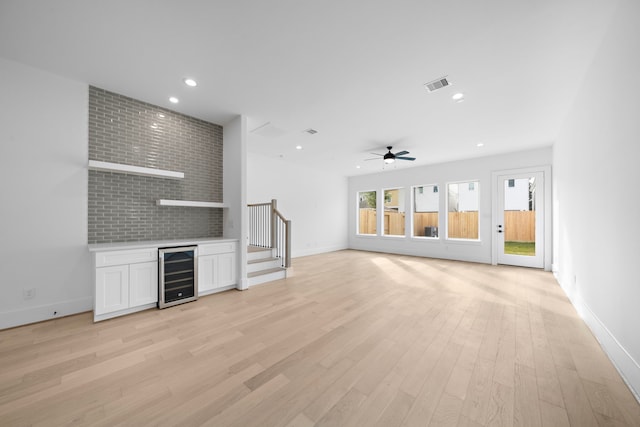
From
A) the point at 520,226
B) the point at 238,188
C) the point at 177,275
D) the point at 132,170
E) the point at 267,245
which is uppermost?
the point at 132,170

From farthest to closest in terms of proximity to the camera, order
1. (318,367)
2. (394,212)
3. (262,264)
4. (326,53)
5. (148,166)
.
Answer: (394,212)
(262,264)
(148,166)
(326,53)
(318,367)

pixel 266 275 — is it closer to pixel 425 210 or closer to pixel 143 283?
pixel 143 283

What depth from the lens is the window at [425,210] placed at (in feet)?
26.2

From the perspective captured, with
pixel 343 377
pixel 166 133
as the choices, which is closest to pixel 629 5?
pixel 343 377

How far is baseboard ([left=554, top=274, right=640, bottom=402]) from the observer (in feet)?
5.95

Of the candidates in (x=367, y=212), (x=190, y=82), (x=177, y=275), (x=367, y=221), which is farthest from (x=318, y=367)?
(x=367, y=212)

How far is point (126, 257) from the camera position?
3.20m

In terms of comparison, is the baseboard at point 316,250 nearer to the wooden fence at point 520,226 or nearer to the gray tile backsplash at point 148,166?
the gray tile backsplash at point 148,166

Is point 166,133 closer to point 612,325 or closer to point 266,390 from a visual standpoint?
point 266,390

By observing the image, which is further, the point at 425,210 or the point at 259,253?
the point at 425,210

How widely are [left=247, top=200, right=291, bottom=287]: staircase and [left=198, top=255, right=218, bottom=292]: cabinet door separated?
2.21 feet

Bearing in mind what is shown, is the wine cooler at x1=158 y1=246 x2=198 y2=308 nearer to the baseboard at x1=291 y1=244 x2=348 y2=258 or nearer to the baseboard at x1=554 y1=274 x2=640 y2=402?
the baseboard at x1=291 y1=244 x2=348 y2=258

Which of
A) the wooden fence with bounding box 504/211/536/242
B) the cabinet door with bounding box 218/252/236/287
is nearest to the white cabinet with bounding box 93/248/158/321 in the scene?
the cabinet door with bounding box 218/252/236/287

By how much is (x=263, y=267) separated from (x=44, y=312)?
3098mm
